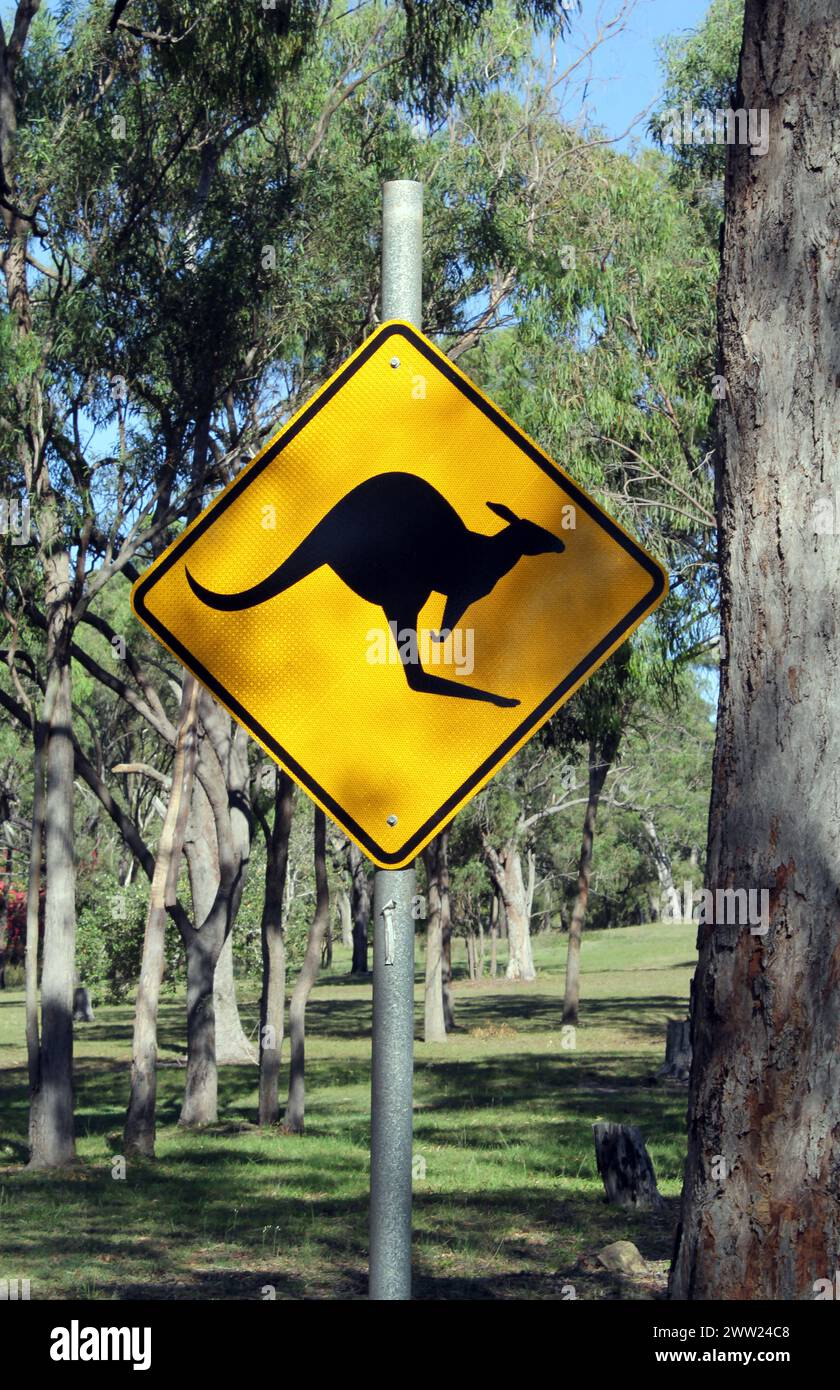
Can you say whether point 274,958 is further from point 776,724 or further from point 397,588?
point 397,588

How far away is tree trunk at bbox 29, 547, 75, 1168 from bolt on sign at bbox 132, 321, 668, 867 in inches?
493

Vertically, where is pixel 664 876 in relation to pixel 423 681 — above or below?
above

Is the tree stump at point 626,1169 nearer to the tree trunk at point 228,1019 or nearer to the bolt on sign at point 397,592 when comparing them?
the bolt on sign at point 397,592

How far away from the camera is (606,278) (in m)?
16.5

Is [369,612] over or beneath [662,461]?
beneath

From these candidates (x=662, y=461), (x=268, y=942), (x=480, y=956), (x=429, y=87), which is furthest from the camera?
(x=480, y=956)

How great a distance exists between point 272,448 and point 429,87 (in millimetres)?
14619

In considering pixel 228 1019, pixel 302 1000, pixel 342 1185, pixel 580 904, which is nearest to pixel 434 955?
pixel 228 1019

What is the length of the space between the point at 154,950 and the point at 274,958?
2120 mm

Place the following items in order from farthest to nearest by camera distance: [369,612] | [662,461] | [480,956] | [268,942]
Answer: [480,956], [268,942], [662,461], [369,612]

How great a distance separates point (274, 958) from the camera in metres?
18.0

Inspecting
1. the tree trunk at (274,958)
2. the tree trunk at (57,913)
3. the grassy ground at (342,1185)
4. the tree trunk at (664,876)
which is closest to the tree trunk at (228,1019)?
the grassy ground at (342,1185)
